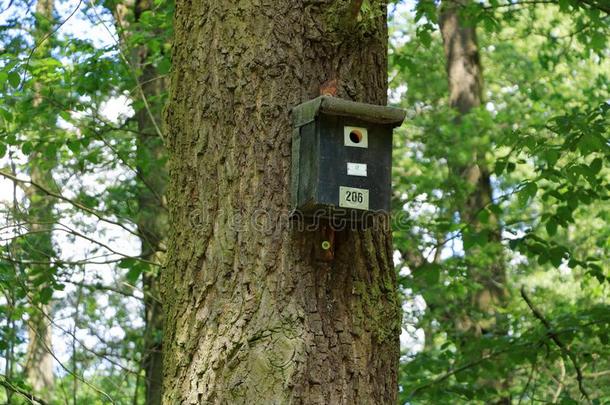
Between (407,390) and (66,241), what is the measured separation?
9.12ft

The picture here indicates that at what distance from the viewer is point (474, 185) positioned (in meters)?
7.51

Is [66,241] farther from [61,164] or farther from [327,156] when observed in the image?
[327,156]

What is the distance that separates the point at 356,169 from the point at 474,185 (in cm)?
544

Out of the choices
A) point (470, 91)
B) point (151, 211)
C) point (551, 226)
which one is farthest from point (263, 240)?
point (470, 91)

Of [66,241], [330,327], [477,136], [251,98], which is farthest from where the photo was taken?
[477,136]

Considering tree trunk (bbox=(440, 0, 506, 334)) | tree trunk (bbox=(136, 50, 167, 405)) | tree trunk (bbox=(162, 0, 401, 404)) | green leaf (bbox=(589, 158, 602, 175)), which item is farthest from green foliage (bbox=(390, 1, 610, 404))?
tree trunk (bbox=(136, 50, 167, 405))

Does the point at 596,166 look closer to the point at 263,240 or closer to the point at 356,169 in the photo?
the point at 356,169

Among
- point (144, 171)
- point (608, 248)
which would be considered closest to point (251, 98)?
point (144, 171)

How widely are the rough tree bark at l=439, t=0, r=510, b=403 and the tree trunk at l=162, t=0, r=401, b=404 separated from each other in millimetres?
4495

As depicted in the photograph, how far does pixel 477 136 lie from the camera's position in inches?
340

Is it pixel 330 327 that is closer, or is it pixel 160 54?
pixel 330 327

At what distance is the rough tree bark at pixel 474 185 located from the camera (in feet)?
24.4

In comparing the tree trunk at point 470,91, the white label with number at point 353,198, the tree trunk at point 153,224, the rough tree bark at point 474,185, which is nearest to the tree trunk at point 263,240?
the white label with number at point 353,198

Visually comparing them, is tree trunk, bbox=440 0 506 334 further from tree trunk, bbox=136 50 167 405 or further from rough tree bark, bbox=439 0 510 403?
tree trunk, bbox=136 50 167 405
